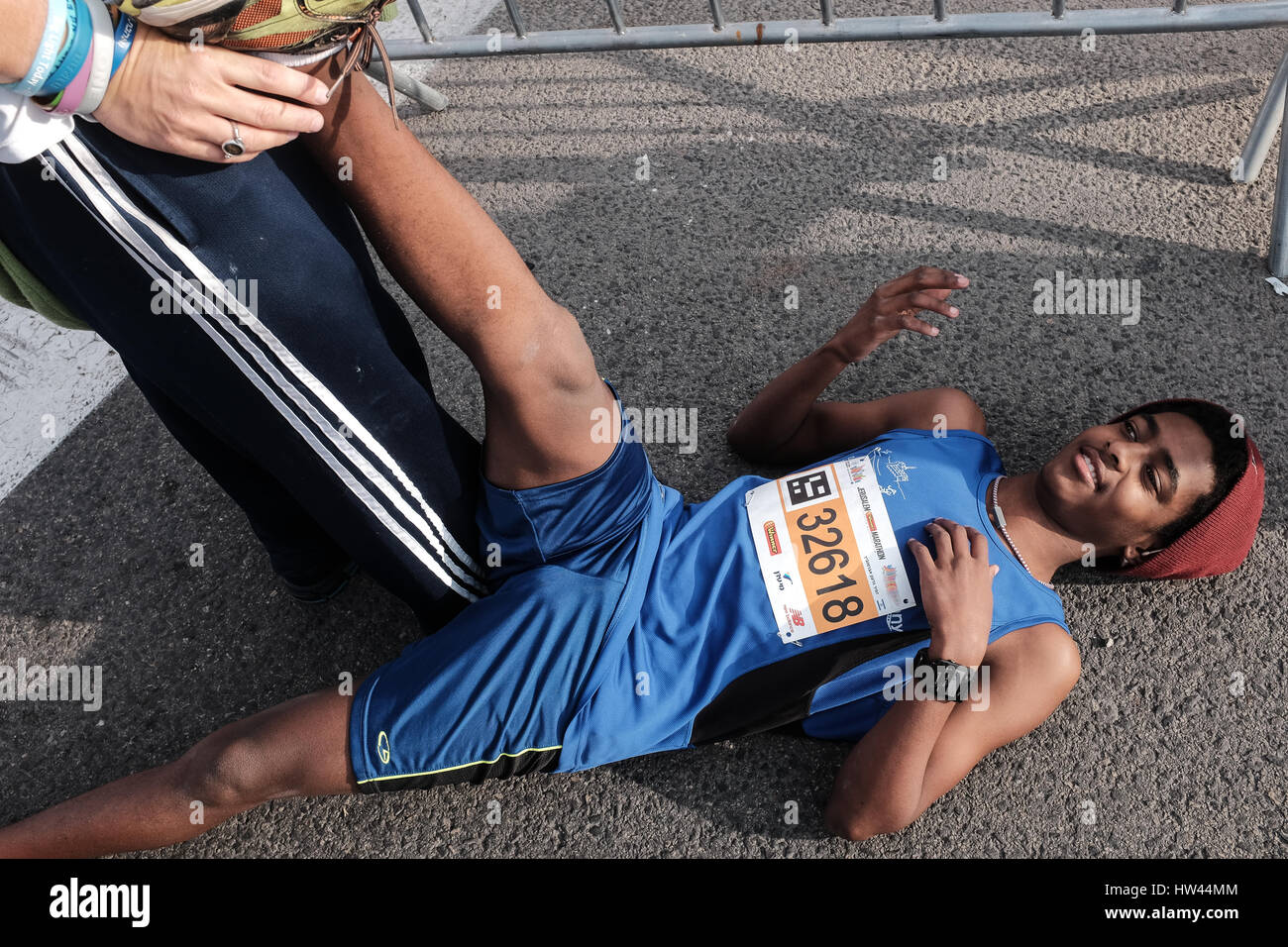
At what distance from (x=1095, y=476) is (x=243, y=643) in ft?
6.41

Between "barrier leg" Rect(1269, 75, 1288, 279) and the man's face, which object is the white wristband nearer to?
the man's face

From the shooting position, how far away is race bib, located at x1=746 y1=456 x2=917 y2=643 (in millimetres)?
1906

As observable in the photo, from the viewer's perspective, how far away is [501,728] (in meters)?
1.80

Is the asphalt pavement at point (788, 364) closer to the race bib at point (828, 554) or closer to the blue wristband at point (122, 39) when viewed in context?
the race bib at point (828, 554)

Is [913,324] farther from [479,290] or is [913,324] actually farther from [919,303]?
[479,290]

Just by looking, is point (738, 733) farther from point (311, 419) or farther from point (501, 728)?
point (311, 419)

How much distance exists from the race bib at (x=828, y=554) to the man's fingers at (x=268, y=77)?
1.18 meters

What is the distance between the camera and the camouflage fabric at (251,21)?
3.70 feet

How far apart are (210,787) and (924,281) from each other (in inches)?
69.8

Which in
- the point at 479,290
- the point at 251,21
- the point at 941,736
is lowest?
the point at 941,736

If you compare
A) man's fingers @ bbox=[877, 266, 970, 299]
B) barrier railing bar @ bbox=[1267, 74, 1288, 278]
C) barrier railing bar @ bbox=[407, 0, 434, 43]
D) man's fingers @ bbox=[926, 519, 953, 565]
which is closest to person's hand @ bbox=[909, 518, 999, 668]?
man's fingers @ bbox=[926, 519, 953, 565]

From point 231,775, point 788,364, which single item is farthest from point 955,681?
point 231,775

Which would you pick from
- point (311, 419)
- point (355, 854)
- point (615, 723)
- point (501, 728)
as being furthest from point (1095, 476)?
point (355, 854)

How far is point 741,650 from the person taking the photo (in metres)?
1.90
